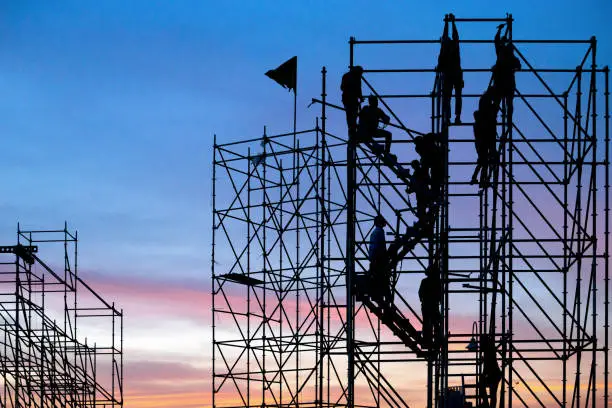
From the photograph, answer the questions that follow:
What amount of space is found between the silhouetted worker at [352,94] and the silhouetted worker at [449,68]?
1.72m

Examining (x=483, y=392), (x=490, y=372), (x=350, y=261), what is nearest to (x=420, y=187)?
(x=350, y=261)

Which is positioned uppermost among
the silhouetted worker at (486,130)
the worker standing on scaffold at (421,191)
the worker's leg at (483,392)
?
the silhouetted worker at (486,130)

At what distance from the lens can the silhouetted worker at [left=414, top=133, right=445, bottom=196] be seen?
26.3 metres

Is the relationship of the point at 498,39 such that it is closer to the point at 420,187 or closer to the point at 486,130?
the point at 486,130

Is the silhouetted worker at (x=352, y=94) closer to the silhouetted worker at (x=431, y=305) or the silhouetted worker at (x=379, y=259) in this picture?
the silhouetted worker at (x=379, y=259)

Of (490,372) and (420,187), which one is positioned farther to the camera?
(420,187)

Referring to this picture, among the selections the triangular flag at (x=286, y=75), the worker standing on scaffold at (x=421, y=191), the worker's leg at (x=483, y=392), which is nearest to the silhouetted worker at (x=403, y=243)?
the worker standing on scaffold at (x=421, y=191)

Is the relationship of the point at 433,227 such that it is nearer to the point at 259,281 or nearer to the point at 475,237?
the point at 475,237

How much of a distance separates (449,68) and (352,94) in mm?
2083

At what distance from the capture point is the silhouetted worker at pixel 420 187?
26559 millimetres

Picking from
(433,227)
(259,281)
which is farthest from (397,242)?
(259,281)

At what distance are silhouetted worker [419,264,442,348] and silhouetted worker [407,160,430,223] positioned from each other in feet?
3.67

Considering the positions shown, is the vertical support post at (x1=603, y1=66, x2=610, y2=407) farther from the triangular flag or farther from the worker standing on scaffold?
the triangular flag

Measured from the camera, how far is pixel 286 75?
3469 cm
